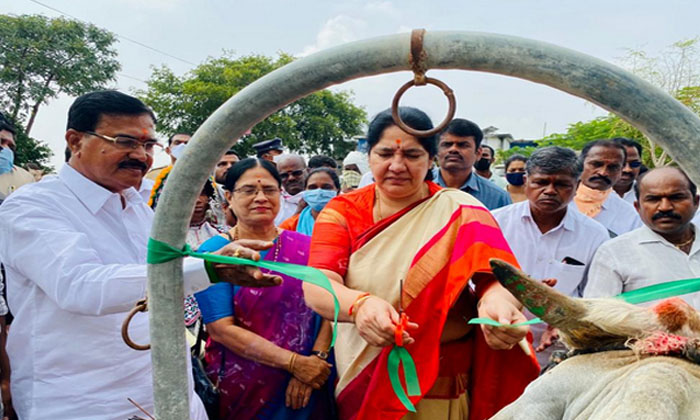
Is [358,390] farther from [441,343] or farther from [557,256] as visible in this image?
[557,256]

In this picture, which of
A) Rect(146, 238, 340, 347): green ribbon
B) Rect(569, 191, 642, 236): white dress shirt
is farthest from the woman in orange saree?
Rect(569, 191, 642, 236): white dress shirt

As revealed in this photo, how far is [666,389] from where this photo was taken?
1053 mm

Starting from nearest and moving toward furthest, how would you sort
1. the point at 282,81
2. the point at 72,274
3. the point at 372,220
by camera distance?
the point at 282,81 < the point at 72,274 < the point at 372,220

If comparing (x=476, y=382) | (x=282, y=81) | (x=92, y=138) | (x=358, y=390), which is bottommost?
(x=358, y=390)

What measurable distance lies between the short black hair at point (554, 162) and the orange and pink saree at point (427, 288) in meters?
1.32

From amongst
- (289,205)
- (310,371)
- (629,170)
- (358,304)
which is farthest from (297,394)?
(629,170)

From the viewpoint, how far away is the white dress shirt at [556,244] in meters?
3.06

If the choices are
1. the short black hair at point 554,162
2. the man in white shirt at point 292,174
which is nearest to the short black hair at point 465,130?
the short black hair at point 554,162

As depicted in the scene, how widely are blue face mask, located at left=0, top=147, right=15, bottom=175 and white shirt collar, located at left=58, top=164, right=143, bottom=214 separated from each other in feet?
15.2

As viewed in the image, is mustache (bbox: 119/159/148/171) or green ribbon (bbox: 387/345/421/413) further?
mustache (bbox: 119/159/148/171)

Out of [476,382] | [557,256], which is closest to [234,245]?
[476,382]

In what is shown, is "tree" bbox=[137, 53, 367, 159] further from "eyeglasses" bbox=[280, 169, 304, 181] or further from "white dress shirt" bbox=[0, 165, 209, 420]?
"white dress shirt" bbox=[0, 165, 209, 420]

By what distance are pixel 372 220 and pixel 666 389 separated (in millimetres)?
1345

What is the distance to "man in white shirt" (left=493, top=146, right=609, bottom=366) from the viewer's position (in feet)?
10.4
